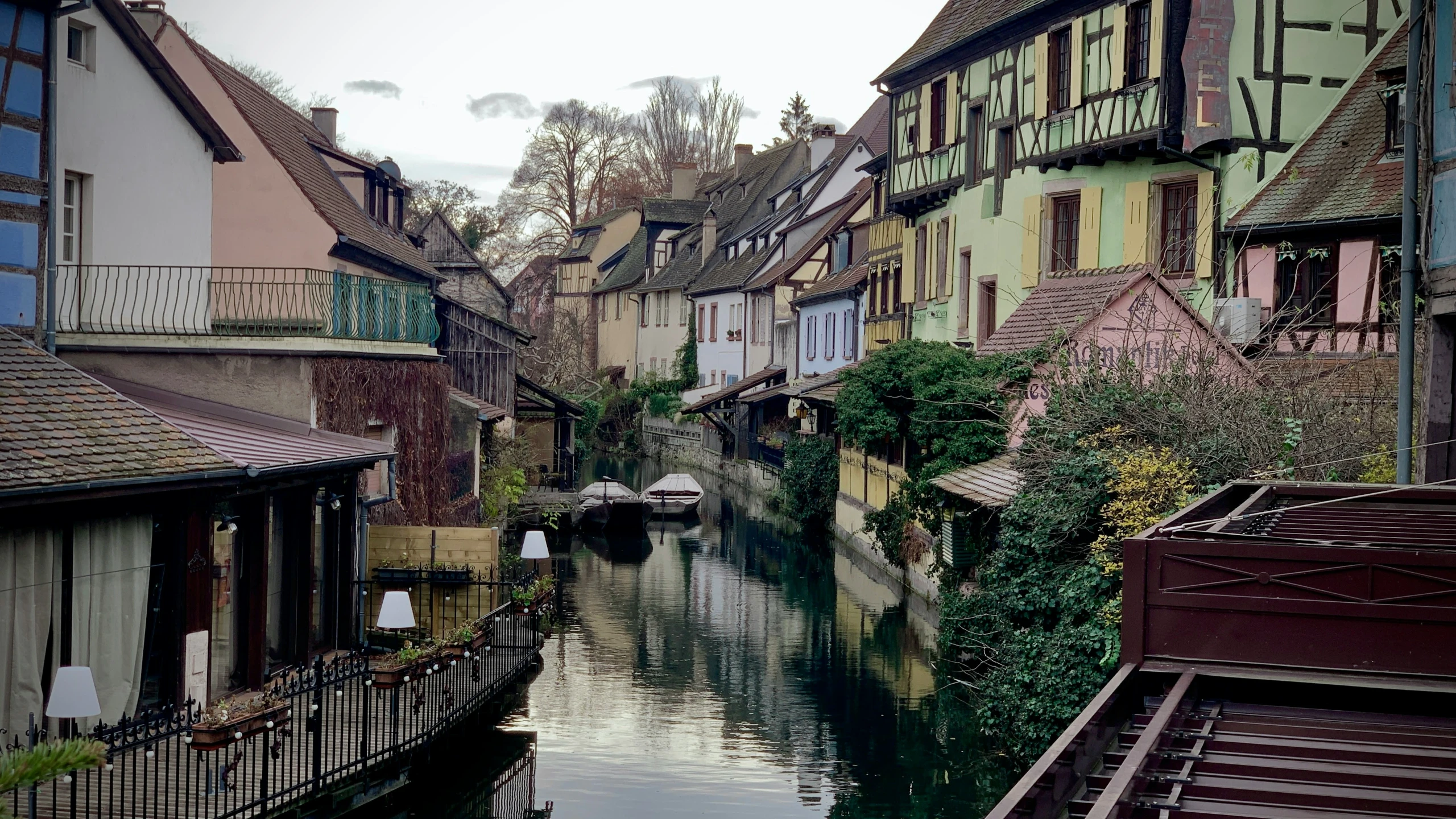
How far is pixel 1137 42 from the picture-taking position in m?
21.4

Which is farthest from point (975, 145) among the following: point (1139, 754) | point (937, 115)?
point (1139, 754)

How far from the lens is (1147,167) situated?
21.5 m

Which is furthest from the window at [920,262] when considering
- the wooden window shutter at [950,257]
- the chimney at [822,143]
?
the chimney at [822,143]

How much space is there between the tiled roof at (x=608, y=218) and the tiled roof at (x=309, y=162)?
37.8m

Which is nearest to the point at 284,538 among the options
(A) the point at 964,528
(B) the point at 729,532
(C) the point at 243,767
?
(C) the point at 243,767

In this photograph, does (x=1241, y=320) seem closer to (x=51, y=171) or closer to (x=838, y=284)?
(x=51, y=171)

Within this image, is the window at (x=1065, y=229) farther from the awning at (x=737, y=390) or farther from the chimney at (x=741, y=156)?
the chimney at (x=741, y=156)

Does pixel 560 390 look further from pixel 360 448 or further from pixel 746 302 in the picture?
pixel 360 448

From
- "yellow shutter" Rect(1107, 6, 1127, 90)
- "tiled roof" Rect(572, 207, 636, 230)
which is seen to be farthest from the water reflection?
"tiled roof" Rect(572, 207, 636, 230)

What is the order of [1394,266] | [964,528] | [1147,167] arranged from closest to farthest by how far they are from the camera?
1. [1394,266]
2. [964,528]
3. [1147,167]

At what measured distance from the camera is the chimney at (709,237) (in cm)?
5700

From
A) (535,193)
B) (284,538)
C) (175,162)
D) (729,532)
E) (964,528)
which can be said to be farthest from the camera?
(535,193)

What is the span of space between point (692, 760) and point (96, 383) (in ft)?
23.0

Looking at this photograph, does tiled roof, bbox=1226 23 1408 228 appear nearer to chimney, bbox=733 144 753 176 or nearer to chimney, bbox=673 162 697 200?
chimney, bbox=733 144 753 176
